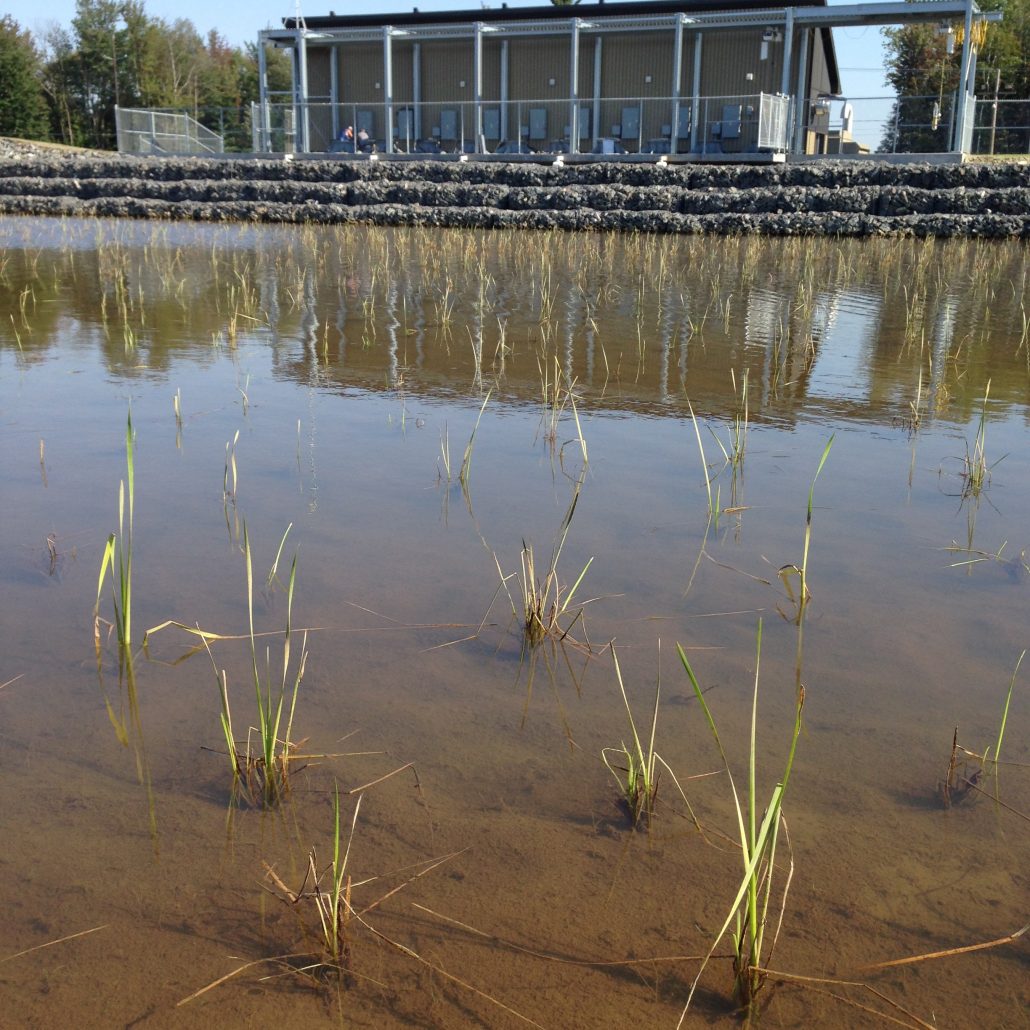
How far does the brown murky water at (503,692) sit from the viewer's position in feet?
5.44

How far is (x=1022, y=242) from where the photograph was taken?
55.9ft

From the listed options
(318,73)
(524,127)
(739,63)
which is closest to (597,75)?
(524,127)

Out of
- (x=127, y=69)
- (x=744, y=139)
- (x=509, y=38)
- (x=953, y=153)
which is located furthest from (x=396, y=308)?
(x=127, y=69)

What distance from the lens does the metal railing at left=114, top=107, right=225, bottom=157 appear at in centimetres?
3450

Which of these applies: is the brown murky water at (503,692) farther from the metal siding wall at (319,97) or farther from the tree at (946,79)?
the metal siding wall at (319,97)

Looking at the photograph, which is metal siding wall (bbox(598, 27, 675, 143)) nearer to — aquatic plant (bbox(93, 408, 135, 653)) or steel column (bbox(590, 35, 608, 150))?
steel column (bbox(590, 35, 608, 150))

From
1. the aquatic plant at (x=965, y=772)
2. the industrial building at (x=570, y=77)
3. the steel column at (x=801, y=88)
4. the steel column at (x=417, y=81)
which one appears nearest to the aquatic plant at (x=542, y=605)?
the aquatic plant at (x=965, y=772)

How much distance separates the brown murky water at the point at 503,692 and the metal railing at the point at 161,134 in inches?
1279

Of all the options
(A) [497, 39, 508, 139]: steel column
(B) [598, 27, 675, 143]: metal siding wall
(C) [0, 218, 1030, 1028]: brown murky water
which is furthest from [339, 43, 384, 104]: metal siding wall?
(C) [0, 218, 1030, 1028]: brown murky water

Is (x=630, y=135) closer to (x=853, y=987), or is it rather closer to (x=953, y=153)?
(x=953, y=153)

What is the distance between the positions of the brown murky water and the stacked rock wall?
13260mm

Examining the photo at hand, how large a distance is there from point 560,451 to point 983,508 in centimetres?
167

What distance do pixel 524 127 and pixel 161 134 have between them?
40.5 ft

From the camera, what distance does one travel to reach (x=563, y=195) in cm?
2042
